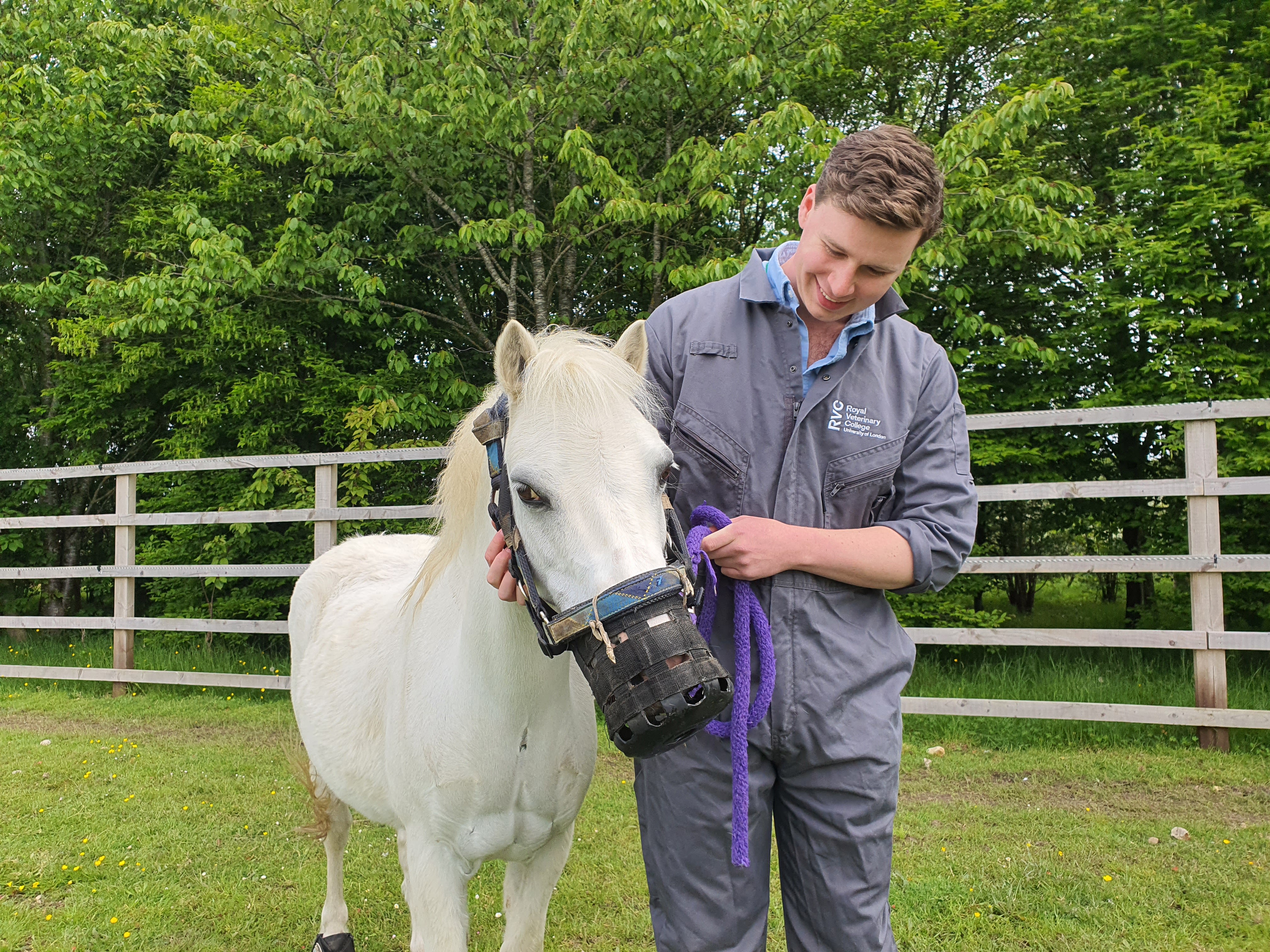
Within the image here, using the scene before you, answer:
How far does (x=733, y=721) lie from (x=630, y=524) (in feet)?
1.49

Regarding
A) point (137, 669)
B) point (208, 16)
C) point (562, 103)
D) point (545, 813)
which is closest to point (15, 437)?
point (137, 669)

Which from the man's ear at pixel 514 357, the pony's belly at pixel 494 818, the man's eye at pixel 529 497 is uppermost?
the man's ear at pixel 514 357

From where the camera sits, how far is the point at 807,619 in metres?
1.63

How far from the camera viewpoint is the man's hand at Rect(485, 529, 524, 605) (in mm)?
1633

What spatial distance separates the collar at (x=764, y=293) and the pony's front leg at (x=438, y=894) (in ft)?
4.89

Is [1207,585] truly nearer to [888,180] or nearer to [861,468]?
[861,468]

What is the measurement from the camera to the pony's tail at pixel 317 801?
3.20 metres

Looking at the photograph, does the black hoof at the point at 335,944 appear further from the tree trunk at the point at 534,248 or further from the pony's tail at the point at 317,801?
the tree trunk at the point at 534,248

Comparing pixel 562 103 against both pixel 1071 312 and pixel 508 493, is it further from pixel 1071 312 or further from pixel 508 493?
pixel 508 493

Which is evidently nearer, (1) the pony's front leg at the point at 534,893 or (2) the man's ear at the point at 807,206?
(2) the man's ear at the point at 807,206

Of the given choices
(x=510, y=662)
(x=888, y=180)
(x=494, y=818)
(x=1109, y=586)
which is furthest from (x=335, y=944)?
(x=1109, y=586)

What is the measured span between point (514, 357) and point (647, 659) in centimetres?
72

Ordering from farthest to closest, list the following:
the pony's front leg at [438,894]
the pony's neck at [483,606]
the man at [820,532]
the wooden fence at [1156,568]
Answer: the wooden fence at [1156,568] → the pony's front leg at [438,894] → the pony's neck at [483,606] → the man at [820,532]

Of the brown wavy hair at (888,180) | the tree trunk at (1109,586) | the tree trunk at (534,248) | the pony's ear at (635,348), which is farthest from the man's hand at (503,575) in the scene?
the tree trunk at (1109,586)
